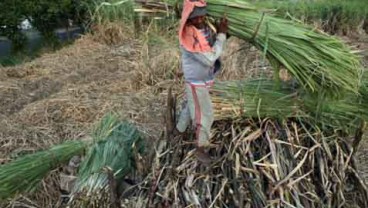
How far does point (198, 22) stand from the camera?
256 centimetres

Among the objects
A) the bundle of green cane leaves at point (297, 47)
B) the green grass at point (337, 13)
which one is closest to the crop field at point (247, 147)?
the bundle of green cane leaves at point (297, 47)

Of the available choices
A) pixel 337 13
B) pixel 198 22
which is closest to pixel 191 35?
pixel 198 22

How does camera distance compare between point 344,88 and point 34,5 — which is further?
point 34,5

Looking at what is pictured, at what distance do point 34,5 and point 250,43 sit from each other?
22.4 feet

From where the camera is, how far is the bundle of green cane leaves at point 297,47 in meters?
2.59

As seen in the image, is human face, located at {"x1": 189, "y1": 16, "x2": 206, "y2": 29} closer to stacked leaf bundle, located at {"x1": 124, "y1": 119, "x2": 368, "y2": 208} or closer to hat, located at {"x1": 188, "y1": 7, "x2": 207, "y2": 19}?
hat, located at {"x1": 188, "y1": 7, "x2": 207, "y2": 19}

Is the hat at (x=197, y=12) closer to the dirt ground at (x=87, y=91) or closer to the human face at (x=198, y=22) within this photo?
the human face at (x=198, y=22)

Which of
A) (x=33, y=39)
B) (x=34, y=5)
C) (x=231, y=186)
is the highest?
(x=231, y=186)

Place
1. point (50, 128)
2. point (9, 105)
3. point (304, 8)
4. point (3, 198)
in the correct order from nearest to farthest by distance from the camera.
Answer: point (3, 198), point (50, 128), point (9, 105), point (304, 8)

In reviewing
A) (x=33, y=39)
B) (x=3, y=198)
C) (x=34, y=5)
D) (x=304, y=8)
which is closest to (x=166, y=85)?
(x=3, y=198)

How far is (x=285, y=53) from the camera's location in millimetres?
2619

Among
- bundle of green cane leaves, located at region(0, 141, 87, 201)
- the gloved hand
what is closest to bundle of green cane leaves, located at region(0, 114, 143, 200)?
bundle of green cane leaves, located at region(0, 141, 87, 201)

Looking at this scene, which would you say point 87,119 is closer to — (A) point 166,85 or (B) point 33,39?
(A) point 166,85

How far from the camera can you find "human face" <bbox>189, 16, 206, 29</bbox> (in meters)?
2.54
